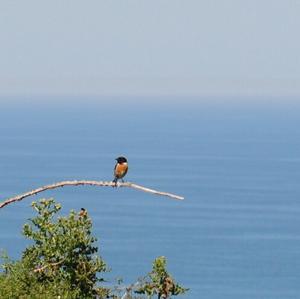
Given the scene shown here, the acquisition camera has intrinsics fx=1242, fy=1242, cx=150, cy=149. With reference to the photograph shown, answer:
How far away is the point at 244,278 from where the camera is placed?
226ft

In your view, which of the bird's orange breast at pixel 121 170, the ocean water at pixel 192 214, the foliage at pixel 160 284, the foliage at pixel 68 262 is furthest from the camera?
the ocean water at pixel 192 214

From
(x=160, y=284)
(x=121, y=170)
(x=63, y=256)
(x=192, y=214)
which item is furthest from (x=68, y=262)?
(x=192, y=214)

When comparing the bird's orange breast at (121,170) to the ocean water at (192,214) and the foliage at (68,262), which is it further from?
the ocean water at (192,214)

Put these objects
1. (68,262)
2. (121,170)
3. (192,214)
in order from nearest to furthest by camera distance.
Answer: (68,262) → (121,170) → (192,214)

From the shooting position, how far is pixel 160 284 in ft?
50.4

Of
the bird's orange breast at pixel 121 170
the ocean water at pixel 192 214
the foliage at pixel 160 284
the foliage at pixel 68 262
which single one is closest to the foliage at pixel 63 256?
the foliage at pixel 68 262

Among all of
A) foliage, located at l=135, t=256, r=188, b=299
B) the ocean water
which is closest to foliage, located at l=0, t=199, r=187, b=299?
foliage, located at l=135, t=256, r=188, b=299

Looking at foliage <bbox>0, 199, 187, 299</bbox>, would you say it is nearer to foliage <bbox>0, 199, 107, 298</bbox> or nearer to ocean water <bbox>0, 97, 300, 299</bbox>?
foliage <bbox>0, 199, 107, 298</bbox>

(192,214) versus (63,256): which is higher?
(192,214)

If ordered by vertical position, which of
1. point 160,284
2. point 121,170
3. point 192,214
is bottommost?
point 160,284

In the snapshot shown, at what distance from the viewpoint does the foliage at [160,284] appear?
49.9 ft

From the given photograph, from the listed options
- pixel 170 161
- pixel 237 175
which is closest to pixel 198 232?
pixel 237 175

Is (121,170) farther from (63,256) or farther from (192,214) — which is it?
(192,214)

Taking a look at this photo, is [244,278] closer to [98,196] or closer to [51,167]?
[98,196]
